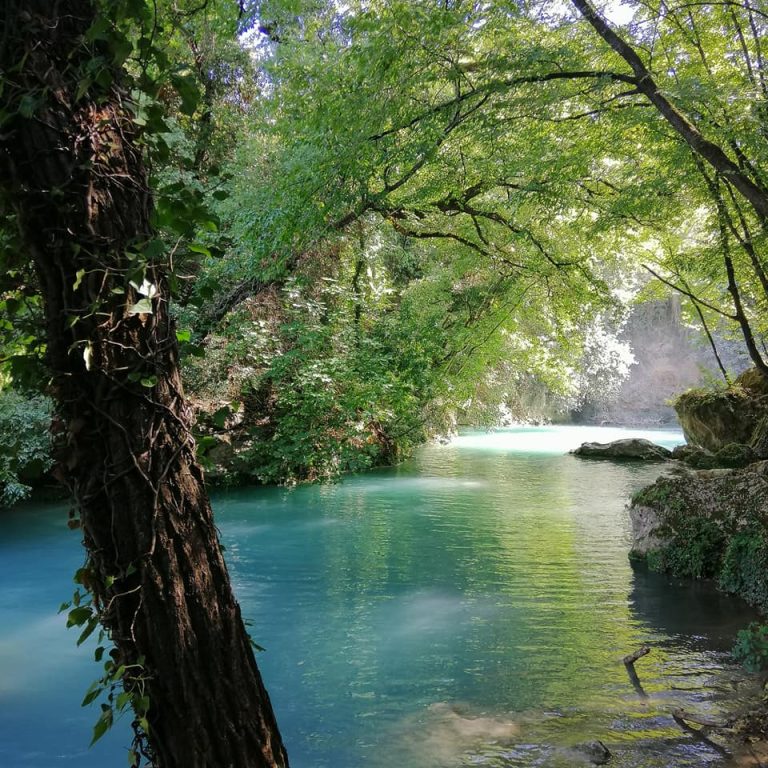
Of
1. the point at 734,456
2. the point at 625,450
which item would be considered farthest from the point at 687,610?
the point at 625,450

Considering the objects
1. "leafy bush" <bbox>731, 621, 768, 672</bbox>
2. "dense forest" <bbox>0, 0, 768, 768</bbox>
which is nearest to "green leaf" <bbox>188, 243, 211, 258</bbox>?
"dense forest" <bbox>0, 0, 768, 768</bbox>

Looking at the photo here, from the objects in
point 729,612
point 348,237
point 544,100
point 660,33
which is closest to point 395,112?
point 544,100

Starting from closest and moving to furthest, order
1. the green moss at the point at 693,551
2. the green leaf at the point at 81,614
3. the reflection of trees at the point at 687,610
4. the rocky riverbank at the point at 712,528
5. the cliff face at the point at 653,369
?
the green leaf at the point at 81,614
the reflection of trees at the point at 687,610
the rocky riverbank at the point at 712,528
the green moss at the point at 693,551
the cliff face at the point at 653,369

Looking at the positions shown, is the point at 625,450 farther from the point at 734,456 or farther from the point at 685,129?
the point at 685,129

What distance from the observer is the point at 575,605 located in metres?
7.46

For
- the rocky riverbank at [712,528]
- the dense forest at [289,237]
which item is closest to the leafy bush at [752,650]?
the rocky riverbank at [712,528]

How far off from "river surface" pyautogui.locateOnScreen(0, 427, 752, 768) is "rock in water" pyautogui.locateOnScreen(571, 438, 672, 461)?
29.7 feet

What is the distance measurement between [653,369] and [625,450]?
23.9m

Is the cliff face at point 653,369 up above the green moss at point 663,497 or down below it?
above

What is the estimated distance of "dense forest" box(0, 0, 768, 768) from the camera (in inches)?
65.9

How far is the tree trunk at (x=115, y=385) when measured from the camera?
1.64 metres

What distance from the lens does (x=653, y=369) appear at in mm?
43781

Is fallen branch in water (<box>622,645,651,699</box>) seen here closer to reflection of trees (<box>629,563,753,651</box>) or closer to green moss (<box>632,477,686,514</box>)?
Answer: reflection of trees (<box>629,563,753,651</box>)

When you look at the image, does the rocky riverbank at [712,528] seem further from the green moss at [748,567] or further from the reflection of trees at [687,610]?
the reflection of trees at [687,610]
